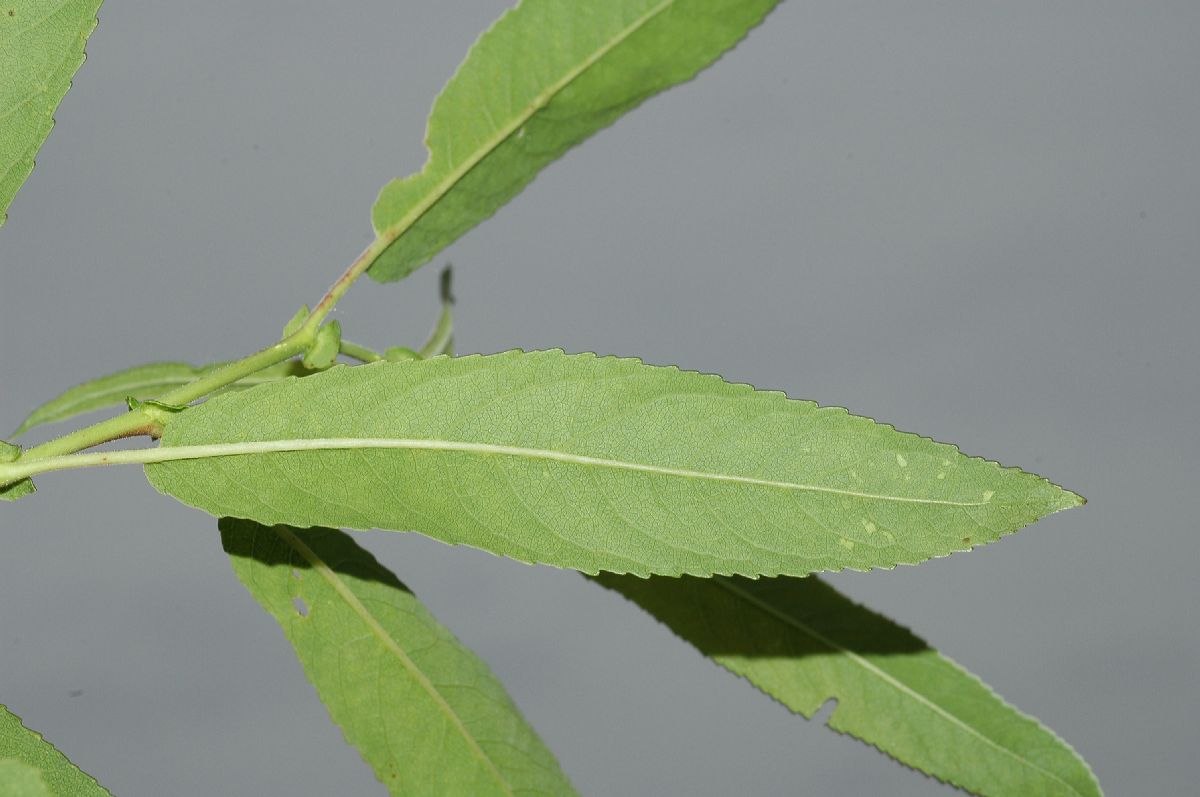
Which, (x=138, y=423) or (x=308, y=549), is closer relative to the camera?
(x=138, y=423)

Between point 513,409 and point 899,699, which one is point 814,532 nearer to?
point 513,409

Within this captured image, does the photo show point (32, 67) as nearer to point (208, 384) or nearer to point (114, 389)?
point (208, 384)

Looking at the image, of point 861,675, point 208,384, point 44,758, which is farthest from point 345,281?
point 861,675

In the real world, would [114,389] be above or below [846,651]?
above

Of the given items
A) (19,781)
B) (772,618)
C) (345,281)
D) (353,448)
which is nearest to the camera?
(19,781)

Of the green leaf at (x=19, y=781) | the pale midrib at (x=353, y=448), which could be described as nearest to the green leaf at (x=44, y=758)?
the green leaf at (x=19, y=781)

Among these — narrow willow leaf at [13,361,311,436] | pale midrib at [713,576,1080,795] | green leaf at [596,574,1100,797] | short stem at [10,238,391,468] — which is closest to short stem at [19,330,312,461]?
short stem at [10,238,391,468]

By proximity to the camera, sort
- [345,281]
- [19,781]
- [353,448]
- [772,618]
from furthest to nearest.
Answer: [772,618] < [345,281] < [353,448] < [19,781]
